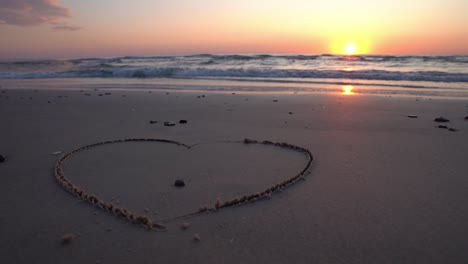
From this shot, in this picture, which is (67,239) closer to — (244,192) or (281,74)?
(244,192)

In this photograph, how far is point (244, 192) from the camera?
2.91m

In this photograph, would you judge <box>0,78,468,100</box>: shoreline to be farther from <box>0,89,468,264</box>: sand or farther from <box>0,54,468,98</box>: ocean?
<box>0,89,468,264</box>: sand

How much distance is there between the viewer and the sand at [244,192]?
211 cm

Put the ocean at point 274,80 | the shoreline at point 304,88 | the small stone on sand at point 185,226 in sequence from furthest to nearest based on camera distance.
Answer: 1. the ocean at point 274,80
2. the shoreline at point 304,88
3. the small stone on sand at point 185,226

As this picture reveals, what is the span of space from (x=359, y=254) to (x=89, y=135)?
4213mm

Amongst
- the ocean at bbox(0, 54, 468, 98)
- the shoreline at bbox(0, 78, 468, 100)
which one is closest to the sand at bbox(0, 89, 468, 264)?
the shoreline at bbox(0, 78, 468, 100)

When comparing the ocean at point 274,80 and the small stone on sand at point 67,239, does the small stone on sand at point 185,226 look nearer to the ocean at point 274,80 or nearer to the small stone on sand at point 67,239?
the small stone on sand at point 67,239

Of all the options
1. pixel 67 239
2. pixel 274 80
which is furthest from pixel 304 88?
pixel 67 239

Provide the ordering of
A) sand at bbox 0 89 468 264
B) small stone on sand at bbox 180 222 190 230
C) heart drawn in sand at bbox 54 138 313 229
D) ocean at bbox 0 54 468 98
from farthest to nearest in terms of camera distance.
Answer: ocean at bbox 0 54 468 98
heart drawn in sand at bbox 54 138 313 229
small stone on sand at bbox 180 222 190 230
sand at bbox 0 89 468 264

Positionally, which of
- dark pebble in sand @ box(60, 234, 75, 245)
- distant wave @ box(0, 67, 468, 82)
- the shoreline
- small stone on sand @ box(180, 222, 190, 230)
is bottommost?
dark pebble in sand @ box(60, 234, 75, 245)

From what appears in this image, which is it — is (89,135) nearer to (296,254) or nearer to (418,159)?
(296,254)

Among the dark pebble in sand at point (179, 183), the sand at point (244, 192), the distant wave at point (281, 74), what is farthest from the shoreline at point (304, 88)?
the dark pebble in sand at point (179, 183)

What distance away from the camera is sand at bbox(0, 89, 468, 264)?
2107 millimetres

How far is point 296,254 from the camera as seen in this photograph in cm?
206
